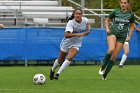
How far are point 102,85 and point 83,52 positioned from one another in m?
9.83

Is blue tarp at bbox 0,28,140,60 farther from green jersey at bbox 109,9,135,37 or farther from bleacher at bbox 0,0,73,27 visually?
green jersey at bbox 109,9,135,37

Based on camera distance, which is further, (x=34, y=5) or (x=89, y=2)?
(x=89, y=2)

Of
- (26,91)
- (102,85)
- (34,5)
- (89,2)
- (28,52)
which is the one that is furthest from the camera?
(89,2)

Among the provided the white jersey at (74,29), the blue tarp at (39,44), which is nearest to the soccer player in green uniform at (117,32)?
the white jersey at (74,29)

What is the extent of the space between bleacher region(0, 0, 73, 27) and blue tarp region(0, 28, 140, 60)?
11.8ft

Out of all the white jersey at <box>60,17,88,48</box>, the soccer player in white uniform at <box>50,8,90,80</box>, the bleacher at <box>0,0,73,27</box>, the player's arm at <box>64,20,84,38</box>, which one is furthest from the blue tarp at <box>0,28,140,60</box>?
the player's arm at <box>64,20,84,38</box>

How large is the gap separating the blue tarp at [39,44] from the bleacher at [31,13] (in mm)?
3610

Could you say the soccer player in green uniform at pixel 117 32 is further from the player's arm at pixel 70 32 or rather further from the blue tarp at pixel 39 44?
the blue tarp at pixel 39 44

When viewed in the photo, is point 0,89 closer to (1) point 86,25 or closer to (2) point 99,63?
(1) point 86,25

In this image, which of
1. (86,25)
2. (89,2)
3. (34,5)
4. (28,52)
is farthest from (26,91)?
(89,2)

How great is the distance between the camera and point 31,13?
29016 mm

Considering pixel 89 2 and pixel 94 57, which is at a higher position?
pixel 89 2

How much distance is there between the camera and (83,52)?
22438 mm

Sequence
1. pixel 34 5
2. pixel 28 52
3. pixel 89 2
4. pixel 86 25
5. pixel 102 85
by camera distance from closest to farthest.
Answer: pixel 102 85
pixel 86 25
pixel 28 52
pixel 34 5
pixel 89 2
